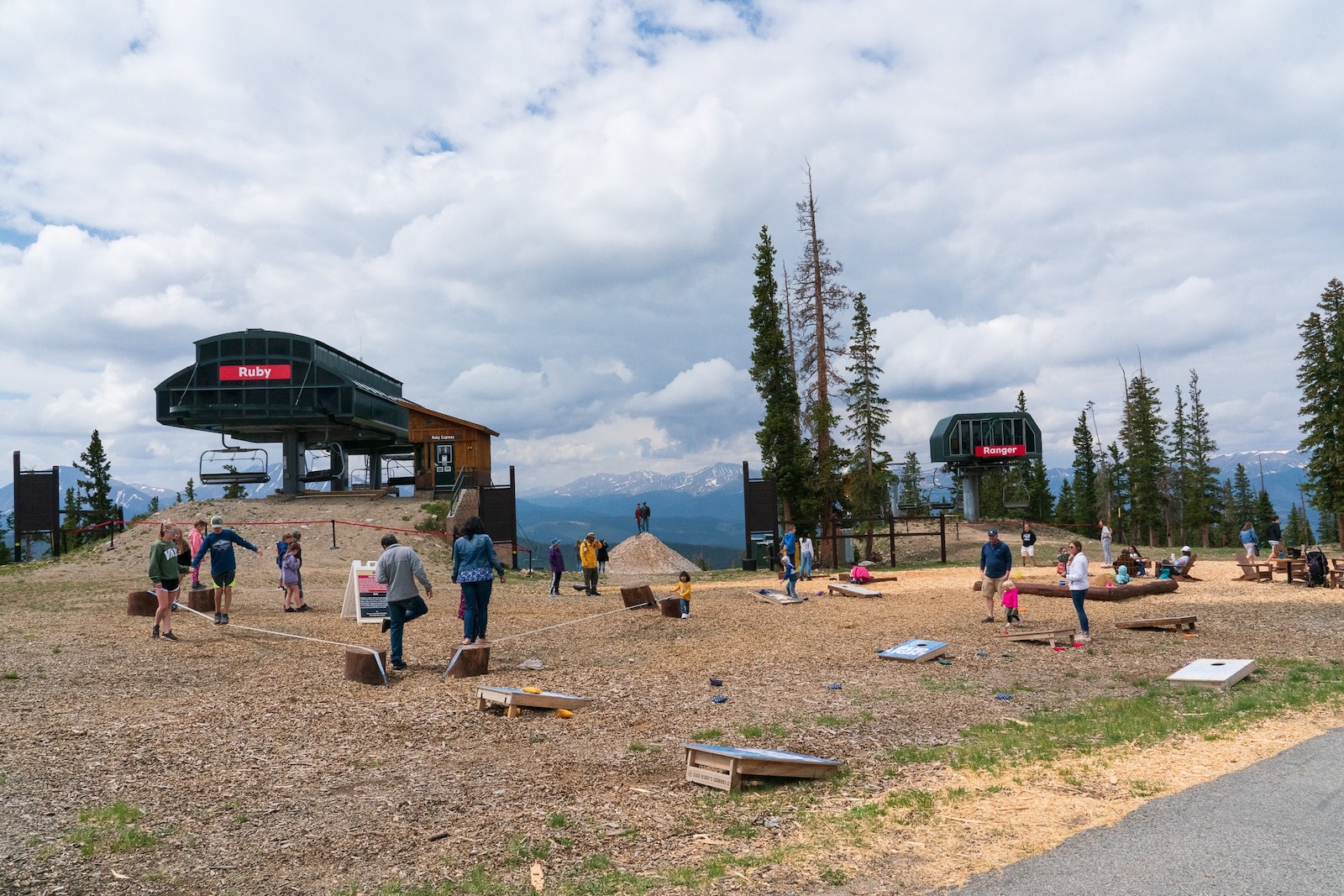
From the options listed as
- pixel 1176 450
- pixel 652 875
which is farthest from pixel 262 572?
pixel 1176 450

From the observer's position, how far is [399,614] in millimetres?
12758

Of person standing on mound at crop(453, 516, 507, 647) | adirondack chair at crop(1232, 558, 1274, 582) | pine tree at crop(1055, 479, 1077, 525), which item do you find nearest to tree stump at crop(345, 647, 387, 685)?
person standing on mound at crop(453, 516, 507, 647)

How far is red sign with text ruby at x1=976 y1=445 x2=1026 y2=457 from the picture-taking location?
58781 mm

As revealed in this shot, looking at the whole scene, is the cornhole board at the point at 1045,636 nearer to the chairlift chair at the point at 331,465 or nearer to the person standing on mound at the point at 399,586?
the person standing on mound at the point at 399,586

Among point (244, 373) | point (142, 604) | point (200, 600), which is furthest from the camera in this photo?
point (244, 373)

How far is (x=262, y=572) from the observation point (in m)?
29.5

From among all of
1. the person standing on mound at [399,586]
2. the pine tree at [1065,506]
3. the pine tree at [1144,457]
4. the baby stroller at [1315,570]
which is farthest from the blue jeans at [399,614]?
the pine tree at [1065,506]

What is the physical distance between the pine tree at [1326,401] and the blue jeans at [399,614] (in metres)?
52.8

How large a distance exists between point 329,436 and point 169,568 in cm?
3713

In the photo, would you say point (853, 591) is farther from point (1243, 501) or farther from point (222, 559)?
point (1243, 501)

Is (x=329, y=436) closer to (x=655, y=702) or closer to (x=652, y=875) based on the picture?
(x=655, y=702)

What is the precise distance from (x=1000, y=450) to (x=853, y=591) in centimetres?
3805

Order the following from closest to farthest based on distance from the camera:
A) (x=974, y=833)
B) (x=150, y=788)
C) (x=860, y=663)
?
1. (x=974, y=833)
2. (x=150, y=788)
3. (x=860, y=663)

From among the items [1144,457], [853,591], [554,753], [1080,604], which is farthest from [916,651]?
[1144,457]
